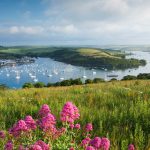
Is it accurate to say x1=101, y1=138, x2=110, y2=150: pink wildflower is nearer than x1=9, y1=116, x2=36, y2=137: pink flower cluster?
Yes

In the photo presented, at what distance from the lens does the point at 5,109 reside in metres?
9.64

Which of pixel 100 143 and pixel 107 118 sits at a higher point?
pixel 100 143

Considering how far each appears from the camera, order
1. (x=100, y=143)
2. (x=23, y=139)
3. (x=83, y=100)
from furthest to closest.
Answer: (x=83, y=100), (x=23, y=139), (x=100, y=143)

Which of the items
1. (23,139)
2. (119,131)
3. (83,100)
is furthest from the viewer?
(83,100)

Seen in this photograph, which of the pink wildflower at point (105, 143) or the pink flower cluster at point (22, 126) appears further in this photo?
the pink flower cluster at point (22, 126)

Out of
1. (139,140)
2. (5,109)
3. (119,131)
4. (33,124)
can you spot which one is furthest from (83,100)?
(33,124)

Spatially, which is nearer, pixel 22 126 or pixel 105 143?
pixel 105 143

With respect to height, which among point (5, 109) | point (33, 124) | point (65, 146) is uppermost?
point (33, 124)

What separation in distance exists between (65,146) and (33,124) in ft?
1.80

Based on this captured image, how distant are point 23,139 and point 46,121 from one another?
0.57 meters

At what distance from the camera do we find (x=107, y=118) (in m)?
7.72

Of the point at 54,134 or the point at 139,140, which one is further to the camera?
the point at 139,140

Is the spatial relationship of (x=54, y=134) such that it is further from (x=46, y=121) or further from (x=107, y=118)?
(x=107, y=118)

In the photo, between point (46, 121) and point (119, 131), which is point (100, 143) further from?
point (119, 131)
